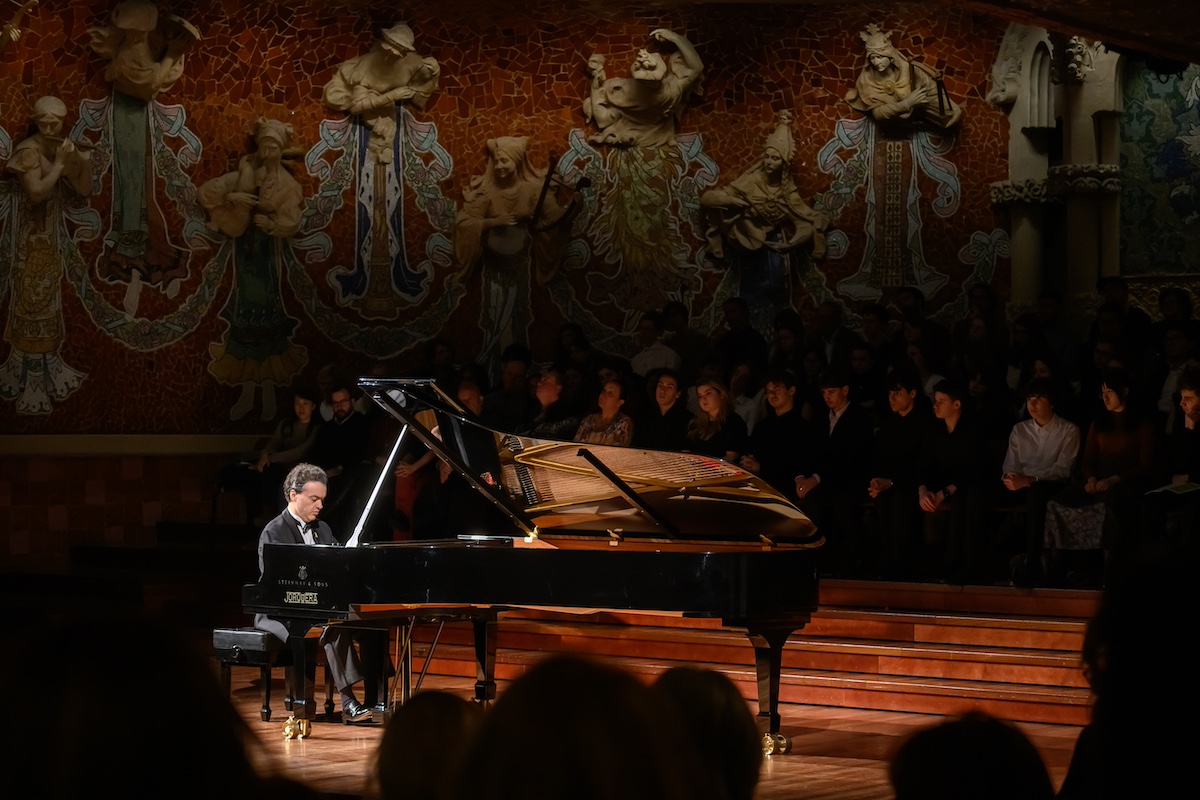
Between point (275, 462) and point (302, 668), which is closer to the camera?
point (302, 668)

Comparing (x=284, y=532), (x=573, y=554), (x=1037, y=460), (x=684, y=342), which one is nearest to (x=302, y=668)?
(x=284, y=532)

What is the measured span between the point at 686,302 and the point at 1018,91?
109 inches

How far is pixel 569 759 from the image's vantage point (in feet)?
3.51

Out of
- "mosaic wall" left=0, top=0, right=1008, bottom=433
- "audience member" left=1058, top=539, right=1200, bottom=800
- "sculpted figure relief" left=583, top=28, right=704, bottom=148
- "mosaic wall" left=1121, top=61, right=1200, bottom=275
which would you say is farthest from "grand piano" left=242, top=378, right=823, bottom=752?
"mosaic wall" left=1121, top=61, right=1200, bottom=275

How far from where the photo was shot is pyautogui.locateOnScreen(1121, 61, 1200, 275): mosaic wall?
36.0 ft

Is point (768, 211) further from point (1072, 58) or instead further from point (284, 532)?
point (284, 532)

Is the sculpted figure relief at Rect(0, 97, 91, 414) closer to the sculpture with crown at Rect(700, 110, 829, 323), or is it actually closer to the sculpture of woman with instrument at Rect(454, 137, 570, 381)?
the sculpture of woman with instrument at Rect(454, 137, 570, 381)

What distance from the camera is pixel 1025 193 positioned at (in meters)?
11.1

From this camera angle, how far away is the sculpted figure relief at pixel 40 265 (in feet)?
33.0

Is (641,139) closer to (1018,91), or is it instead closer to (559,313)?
(559,313)

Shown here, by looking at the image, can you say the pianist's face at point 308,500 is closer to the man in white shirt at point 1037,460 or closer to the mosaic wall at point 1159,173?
the man in white shirt at point 1037,460

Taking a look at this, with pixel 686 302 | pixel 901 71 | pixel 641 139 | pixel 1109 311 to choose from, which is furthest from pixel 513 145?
pixel 1109 311

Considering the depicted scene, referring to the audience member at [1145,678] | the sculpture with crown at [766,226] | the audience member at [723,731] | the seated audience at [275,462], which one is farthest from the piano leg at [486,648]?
the audience member at [1145,678]

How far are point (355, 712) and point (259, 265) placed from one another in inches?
190
